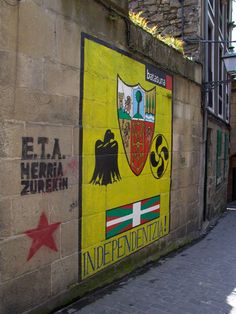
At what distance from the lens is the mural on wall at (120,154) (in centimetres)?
457

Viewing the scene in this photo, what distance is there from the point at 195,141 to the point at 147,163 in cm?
271

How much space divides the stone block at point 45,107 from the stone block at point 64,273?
56.8 inches

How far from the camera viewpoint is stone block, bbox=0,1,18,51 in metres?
3.30

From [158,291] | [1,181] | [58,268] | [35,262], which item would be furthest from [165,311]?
[1,181]

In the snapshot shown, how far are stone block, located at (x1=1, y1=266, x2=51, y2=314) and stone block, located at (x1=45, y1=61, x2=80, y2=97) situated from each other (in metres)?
1.76

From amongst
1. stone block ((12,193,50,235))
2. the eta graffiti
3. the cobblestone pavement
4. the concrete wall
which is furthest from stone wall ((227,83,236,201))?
stone block ((12,193,50,235))

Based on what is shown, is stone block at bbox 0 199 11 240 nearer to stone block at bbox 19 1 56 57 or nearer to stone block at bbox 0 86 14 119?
stone block at bbox 0 86 14 119

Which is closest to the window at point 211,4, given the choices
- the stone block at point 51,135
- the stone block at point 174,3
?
the stone block at point 174,3

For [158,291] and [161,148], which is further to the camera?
[161,148]

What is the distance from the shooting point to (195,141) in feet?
28.0

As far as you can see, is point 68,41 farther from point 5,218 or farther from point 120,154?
point 5,218

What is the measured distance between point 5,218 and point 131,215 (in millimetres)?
2541

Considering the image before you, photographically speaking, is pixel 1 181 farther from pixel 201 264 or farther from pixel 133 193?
pixel 201 264

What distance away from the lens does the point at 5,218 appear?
11.1 feet
